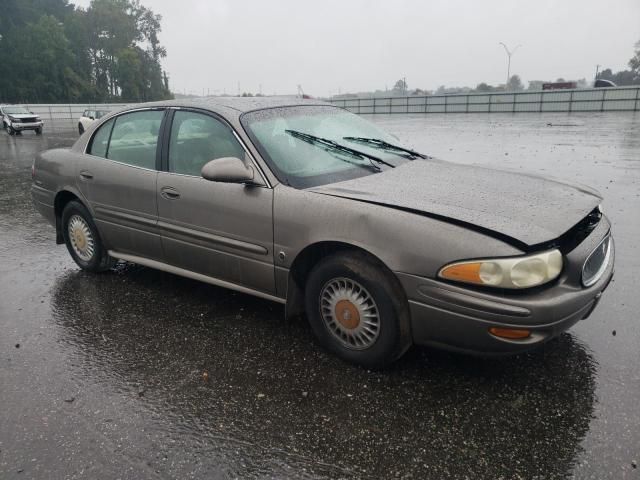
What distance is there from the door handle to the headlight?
216 cm

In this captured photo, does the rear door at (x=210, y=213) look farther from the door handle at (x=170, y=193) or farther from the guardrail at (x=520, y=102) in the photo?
the guardrail at (x=520, y=102)

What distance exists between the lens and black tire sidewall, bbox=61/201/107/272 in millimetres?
4762

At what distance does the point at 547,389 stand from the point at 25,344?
3.38 metres

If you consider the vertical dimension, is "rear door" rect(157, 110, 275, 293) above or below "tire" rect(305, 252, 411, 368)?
above

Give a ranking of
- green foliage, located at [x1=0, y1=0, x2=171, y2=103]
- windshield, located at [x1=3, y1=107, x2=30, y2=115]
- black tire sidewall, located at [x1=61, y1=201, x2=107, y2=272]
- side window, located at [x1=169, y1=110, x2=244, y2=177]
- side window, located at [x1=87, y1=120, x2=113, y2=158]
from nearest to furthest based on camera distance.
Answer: side window, located at [x1=169, y1=110, x2=244, y2=177] → side window, located at [x1=87, y1=120, x2=113, y2=158] → black tire sidewall, located at [x1=61, y1=201, x2=107, y2=272] → windshield, located at [x1=3, y1=107, x2=30, y2=115] → green foliage, located at [x1=0, y1=0, x2=171, y2=103]

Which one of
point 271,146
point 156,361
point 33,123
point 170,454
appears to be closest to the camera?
point 170,454

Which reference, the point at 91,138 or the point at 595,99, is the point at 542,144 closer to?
the point at 91,138

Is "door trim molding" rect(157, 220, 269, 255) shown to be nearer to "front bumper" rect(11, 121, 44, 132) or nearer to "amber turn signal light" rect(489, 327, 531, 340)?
"amber turn signal light" rect(489, 327, 531, 340)

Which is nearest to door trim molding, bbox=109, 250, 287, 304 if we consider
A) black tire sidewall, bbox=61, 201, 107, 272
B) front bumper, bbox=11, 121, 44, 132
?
black tire sidewall, bbox=61, 201, 107, 272

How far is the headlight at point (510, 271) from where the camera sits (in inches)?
102

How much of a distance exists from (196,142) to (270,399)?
202 cm

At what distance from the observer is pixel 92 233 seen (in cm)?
477

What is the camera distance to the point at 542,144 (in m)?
15.2

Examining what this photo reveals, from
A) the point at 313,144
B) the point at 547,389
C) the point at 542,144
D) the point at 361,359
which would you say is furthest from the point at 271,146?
the point at 542,144
